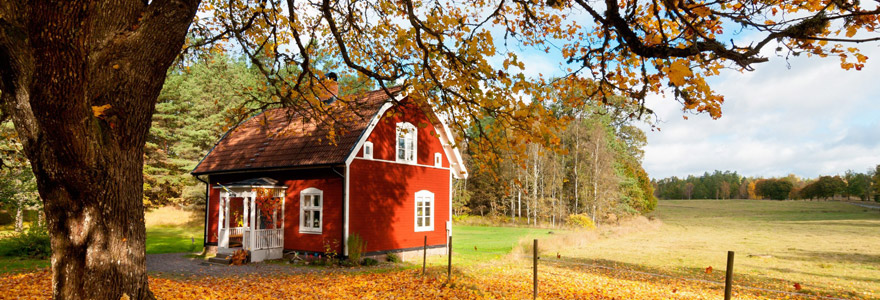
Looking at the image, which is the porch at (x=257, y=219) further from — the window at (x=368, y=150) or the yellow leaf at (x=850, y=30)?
the yellow leaf at (x=850, y=30)

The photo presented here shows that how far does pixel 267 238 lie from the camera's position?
15.3 m

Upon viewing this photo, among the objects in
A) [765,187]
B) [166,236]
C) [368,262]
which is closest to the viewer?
[368,262]

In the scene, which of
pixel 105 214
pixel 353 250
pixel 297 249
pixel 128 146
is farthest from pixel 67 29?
pixel 297 249

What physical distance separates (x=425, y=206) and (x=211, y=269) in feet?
22.4

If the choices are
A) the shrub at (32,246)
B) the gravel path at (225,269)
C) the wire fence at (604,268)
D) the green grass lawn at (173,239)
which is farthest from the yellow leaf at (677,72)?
the green grass lawn at (173,239)

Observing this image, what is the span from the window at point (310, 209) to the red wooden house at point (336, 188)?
0.03m

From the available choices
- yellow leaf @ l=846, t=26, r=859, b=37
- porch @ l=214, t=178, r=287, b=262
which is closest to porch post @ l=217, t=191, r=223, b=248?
porch @ l=214, t=178, r=287, b=262

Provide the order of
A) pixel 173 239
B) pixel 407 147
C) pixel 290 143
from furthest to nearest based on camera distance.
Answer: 1. pixel 173 239
2. pixel 407 147
3. pixel 290 143

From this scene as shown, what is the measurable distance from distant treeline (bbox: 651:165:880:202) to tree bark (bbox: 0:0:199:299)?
9343 centimetres

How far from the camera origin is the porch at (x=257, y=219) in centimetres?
1491

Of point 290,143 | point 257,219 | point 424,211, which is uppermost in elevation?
point 290,143

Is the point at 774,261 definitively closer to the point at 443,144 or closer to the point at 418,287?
the point at 443,144

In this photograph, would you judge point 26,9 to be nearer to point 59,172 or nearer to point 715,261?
point 59,172

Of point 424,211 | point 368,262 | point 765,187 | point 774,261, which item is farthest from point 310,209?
point 765,187
